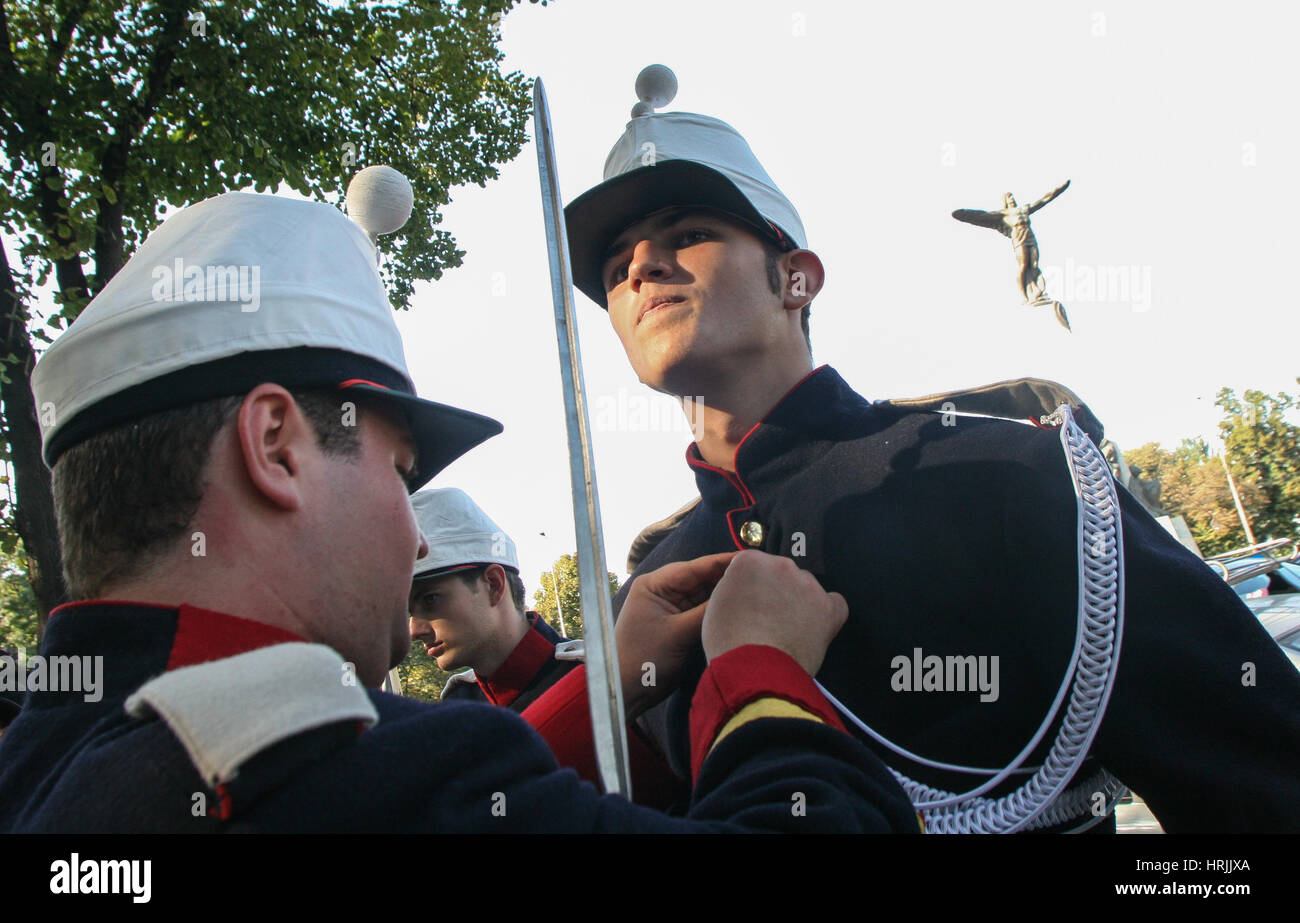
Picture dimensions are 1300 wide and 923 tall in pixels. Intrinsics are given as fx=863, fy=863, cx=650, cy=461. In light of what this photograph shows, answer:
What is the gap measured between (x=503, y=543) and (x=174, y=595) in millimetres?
3757

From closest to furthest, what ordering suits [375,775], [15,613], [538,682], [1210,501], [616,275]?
[375,775], [616,275], [538,682], [15,613], [1210,501]

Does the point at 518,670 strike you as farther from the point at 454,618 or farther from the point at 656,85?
the point at 656,85

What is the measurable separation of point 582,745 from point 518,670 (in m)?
2.86

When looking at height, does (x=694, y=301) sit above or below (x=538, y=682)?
above

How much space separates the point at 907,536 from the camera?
1596mm

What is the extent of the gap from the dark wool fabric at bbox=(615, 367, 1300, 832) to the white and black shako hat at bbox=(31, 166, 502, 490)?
80cm

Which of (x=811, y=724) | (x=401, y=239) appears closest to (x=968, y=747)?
(x=811, y=724)

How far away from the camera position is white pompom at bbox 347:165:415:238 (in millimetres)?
1771

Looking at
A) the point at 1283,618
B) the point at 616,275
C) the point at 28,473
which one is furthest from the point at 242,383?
the point at 28,473

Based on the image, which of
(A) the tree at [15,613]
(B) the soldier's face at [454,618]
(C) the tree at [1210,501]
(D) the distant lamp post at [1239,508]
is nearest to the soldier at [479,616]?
(B) the soldier's face at [454,618]
